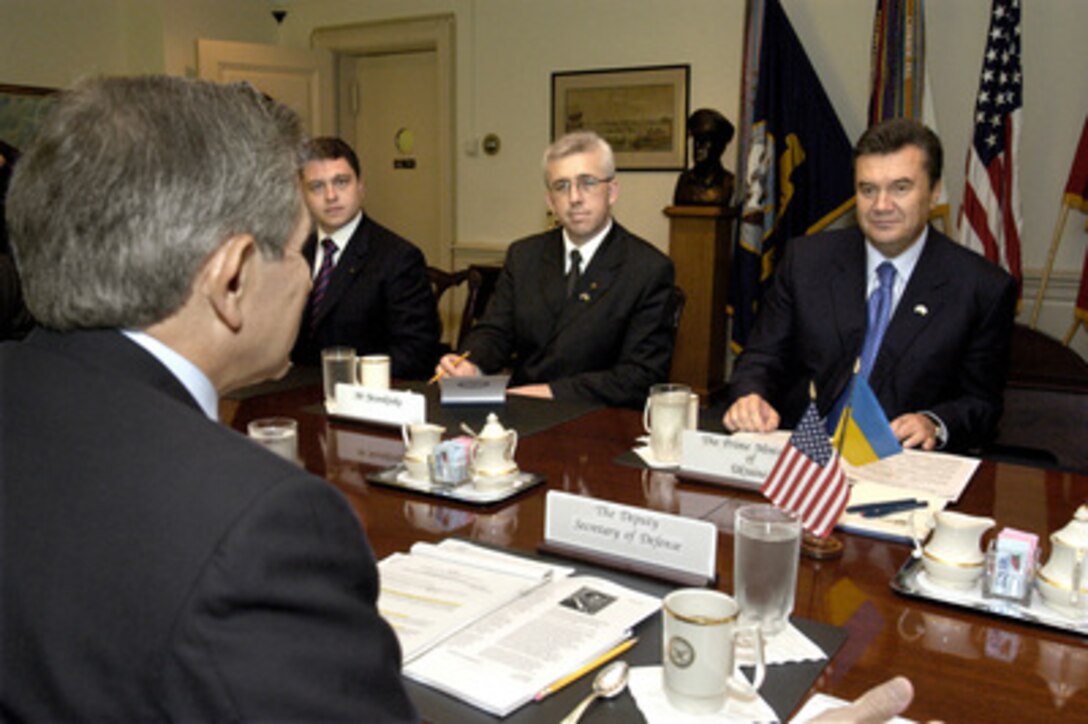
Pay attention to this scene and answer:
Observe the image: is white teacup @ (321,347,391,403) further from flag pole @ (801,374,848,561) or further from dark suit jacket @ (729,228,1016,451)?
flag pole @ (801,374,848,561)

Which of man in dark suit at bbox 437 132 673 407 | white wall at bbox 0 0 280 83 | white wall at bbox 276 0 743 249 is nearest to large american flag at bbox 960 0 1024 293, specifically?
white wall at bbox 276 0 743 249

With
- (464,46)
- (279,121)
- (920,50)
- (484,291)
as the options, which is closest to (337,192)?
(484,291)

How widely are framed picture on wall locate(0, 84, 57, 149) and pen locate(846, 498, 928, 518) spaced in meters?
5.50

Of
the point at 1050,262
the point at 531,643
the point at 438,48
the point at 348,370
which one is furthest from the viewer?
the point at 438,48

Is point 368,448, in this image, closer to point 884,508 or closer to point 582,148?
point 884,508

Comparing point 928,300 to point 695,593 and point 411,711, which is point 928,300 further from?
point 411,711

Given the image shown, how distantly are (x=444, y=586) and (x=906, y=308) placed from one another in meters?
1.64

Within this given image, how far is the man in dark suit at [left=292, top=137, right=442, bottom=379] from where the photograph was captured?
3020mm

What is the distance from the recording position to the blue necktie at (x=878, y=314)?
2.39m

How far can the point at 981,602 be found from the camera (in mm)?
1176

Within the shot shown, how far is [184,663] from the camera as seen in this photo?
61 centimetres

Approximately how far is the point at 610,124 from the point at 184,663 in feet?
17.5

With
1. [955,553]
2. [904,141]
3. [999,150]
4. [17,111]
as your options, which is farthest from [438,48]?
[955,553]

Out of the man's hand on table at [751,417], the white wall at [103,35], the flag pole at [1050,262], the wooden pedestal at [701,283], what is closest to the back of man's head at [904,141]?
the man's hand on table at [751,417]
